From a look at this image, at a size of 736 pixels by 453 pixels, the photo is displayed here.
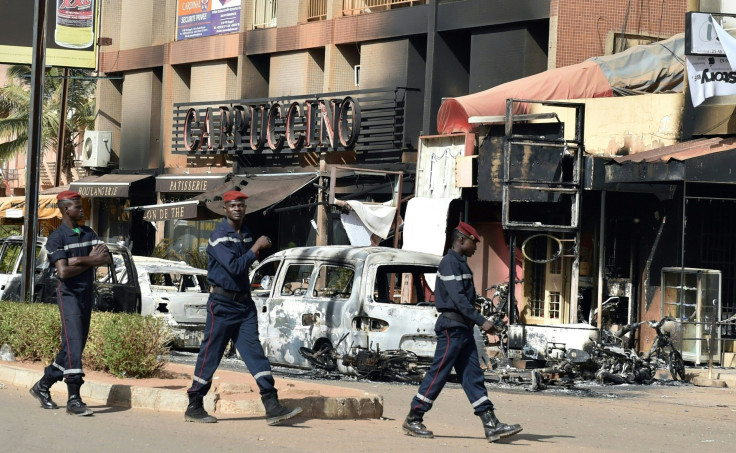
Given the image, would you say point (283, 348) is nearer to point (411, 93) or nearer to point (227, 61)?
point (411, 93)

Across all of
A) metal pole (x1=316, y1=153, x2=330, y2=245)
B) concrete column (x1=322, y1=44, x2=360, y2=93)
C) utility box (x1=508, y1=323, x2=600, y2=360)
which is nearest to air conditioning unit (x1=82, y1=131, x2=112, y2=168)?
concrete column (x1=322, y1=44, x2=360, y2=93)

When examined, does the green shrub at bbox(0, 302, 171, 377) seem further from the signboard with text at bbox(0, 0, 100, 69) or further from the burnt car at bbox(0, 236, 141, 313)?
the signboard with text at bbox(0, 0, 100, 69)

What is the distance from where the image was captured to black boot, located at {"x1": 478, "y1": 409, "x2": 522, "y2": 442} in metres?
10.2

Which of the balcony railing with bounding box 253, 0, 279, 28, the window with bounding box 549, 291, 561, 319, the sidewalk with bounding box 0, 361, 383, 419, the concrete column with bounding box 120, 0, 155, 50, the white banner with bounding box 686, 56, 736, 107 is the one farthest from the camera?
the concrete column with bounding box 120, 0, 155, 50

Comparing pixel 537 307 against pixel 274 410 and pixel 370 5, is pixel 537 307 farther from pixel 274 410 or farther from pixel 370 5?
pixel 274 410

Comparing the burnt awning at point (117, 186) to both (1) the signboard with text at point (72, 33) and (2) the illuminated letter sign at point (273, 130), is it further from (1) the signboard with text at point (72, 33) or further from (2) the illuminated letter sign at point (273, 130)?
(2) the illuminated letter sign at point (273, 130)

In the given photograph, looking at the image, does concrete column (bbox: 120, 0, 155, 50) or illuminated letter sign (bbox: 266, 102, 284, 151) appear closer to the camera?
illuminated letter sign (bbox: 266, 102, 284, 151)

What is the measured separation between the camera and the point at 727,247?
20.8 meters

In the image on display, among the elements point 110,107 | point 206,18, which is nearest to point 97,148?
point 110,107

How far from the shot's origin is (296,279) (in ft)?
55.0

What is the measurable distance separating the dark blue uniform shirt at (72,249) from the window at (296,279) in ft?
18.5

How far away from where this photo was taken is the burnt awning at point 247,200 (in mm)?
27594

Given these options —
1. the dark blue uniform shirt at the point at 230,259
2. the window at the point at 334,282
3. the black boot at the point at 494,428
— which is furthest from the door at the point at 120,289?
the black boot at the point at 494,428

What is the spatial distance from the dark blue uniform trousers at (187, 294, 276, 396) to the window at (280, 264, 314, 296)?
239 inches
